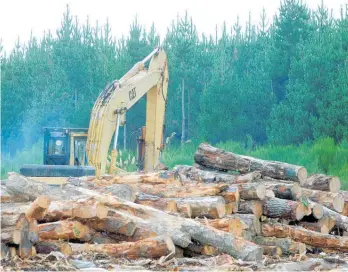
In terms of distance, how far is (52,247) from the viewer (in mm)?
9484

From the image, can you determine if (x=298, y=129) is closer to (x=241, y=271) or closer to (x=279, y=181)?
(x=279, y=181)

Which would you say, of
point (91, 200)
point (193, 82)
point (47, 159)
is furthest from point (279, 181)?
point (193, 82)

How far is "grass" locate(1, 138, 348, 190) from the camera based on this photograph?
27.0 m

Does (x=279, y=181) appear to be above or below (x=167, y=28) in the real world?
below

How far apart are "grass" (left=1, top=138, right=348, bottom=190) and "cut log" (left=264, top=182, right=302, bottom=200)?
10607 millimetres

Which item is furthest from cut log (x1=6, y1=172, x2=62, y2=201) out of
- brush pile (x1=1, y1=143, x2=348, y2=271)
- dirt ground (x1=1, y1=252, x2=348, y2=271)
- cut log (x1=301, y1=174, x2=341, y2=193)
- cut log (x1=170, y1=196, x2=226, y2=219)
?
cut log (x1=301, y1=174, x2=341, y2=193)

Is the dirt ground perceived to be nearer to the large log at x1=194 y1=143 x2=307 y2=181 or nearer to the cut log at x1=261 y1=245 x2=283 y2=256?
the cut log at x1=261 y1=245 x2=283 y2=256

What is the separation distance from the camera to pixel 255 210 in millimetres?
12109

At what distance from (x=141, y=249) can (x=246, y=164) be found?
5.16m

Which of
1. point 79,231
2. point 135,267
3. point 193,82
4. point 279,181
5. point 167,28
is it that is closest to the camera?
point 135,267

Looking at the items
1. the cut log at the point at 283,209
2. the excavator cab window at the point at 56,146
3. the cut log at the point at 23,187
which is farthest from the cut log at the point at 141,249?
the excavator cab window at the point at 56,146

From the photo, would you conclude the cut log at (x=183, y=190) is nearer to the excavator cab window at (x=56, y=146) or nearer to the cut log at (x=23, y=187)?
the cut log at (x=23, y=187)

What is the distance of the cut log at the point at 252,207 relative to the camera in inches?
477

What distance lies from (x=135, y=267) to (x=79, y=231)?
1.14 metres
